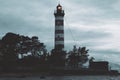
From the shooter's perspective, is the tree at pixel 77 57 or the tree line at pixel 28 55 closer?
the tree line at pixel 28 55

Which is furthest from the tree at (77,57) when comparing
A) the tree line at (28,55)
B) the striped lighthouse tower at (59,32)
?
the striped lighthouse tower at (59,32)

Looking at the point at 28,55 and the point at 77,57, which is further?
the point at 77,57

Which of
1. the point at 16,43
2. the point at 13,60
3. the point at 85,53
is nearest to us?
the point at 13,60

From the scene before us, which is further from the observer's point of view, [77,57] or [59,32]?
[77,57]

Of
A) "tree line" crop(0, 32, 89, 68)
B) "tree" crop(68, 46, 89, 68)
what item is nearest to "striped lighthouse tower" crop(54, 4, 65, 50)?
"tree line" crop(0, 32, 89, 68)

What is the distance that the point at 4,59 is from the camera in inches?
4801

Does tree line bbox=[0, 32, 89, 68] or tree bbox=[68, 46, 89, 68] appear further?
tree bbox=[68, 46, 89, 68]

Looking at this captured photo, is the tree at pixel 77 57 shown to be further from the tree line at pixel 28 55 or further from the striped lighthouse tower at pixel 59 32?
the striped lighthouse tower at pixel 59 32

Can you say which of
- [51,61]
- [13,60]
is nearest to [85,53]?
[51,61]

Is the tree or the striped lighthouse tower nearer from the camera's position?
the striped lighthouse tower

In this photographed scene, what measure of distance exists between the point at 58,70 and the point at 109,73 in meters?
21.7

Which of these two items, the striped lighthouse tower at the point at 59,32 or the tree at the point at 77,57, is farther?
the tree at the point at 77,57

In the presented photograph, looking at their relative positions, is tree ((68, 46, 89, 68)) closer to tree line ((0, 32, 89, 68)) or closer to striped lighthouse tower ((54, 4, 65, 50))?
tree line ((0, 32, 89, 68))

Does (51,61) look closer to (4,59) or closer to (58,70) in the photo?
(58,70)
